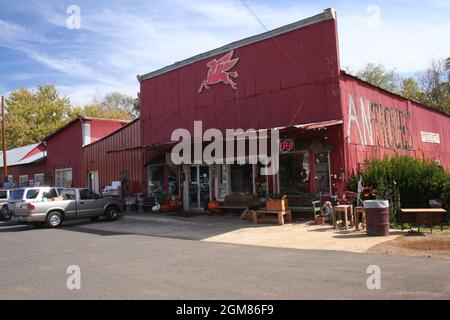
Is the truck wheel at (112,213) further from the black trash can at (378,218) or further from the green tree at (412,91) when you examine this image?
the green tree at (412,91)

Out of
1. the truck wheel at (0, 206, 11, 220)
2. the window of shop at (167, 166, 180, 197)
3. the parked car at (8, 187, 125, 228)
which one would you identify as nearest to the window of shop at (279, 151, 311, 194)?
the window of shop at (167, 166, 180, 197)

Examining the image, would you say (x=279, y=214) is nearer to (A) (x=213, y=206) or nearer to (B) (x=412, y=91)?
(A) (x=213, y=206)

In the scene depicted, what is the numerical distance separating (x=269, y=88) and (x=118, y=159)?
11941 mm

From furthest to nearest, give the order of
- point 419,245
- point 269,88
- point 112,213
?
point 112,213 → point 269,88 → point 419,245

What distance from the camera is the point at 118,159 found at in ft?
85.1

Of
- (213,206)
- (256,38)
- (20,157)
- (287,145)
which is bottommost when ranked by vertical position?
(213,206)

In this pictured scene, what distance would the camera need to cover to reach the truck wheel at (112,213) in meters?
19.5

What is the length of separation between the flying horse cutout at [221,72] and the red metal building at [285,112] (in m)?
0.05

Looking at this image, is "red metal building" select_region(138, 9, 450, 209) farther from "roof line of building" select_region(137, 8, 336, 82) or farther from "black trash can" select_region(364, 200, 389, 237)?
"black trash can" select_region(364, 200, 389, 237)

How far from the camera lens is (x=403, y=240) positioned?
35.3 ft

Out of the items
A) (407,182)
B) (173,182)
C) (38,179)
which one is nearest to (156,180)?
(173,182)

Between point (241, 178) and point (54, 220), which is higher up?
point (241, 178)

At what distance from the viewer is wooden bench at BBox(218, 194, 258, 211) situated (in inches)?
694
